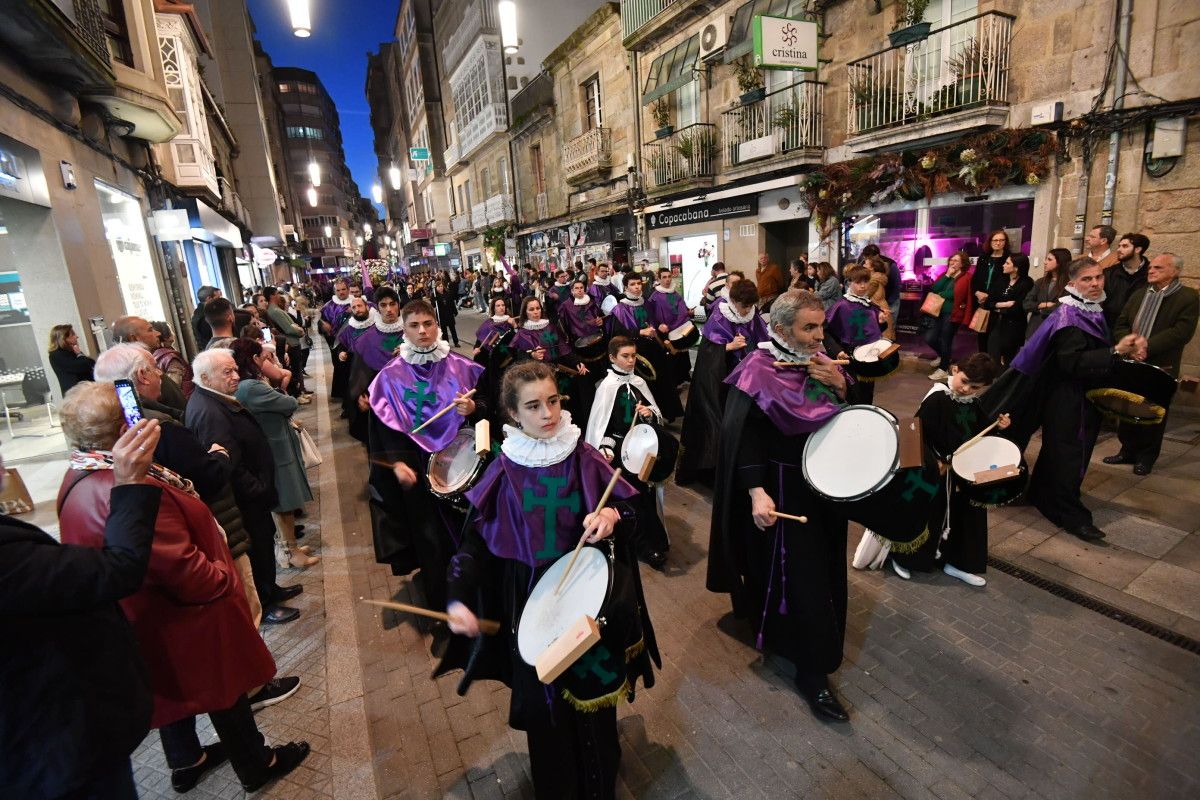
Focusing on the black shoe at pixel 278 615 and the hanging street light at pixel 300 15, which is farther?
the hanging street light at pixel 300 15

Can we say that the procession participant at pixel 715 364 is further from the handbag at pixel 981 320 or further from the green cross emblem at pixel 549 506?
the handbag at pixel 981 320

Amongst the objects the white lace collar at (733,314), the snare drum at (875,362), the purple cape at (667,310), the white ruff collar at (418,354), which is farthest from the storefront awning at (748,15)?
the white ruff collar at (418,354)

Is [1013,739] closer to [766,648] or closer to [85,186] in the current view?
[766,648]

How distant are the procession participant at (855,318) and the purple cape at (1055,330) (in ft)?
5.16

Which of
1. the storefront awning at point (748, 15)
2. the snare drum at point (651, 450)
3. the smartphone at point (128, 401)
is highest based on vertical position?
the storefront awning at point (748, 15)

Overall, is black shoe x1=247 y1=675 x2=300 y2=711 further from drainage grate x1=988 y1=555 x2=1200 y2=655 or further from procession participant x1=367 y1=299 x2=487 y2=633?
drainage grate x1=988 y1=555 x2=1200 y2=655

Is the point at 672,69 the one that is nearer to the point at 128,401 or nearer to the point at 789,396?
the point at 789,396

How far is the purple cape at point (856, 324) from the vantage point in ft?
20.5

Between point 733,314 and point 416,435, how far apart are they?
132 inches

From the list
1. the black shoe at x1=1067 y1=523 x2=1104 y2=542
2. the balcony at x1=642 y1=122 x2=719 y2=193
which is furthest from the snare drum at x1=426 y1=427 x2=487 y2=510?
the balcony at x1=642 y1=122 x2=719 y2=193

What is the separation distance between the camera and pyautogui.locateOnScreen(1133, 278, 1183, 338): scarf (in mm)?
5617

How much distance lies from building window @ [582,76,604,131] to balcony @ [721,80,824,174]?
7736 mm

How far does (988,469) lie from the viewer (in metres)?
4.07

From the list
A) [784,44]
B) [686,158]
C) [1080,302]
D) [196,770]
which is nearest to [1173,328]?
[1080,302]
